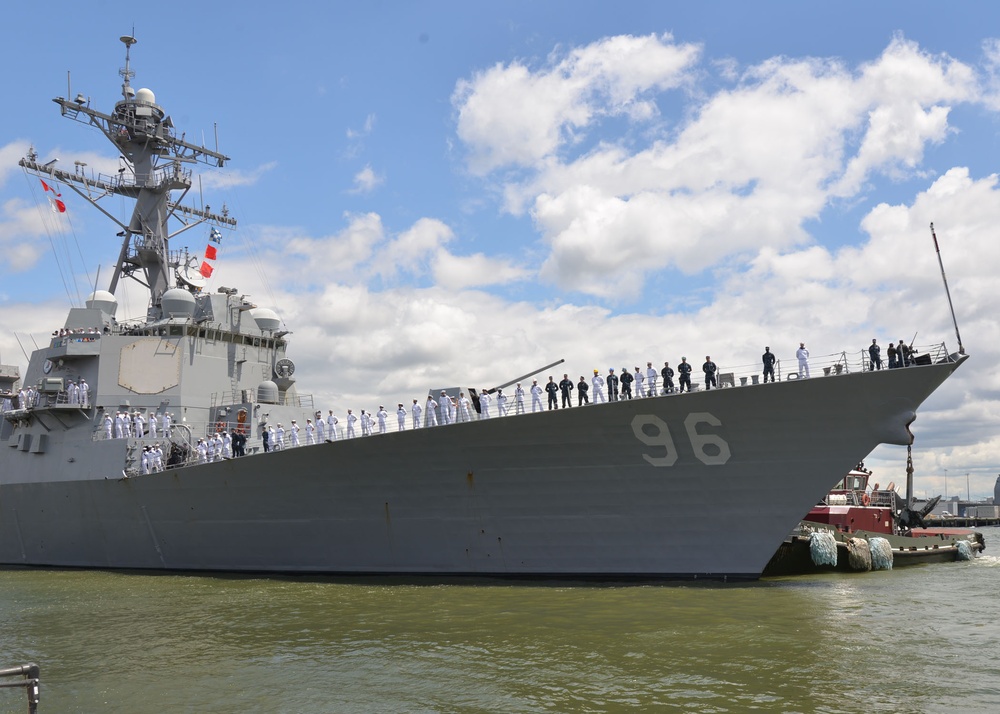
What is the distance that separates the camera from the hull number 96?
41.4ft

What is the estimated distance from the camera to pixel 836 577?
1673cm

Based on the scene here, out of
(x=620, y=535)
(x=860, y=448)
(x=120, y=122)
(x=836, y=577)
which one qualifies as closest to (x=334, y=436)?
(x=620, y=535)

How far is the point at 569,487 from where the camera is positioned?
13.3m

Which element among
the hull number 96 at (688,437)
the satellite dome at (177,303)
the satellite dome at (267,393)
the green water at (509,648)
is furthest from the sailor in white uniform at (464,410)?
the satellite dome at (177,303)

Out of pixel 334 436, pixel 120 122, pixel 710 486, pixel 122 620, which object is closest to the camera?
pixel 122 620

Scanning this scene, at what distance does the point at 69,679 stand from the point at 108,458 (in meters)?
10.3

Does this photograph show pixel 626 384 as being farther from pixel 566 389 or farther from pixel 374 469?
pixel 374 469

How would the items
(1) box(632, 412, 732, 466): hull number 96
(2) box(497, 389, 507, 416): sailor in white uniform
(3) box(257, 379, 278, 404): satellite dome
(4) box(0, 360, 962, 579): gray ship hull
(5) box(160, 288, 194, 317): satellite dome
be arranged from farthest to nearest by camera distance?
1. (5) box(160, 288, 194, 317): satellite dome
2. (3) box(257, 379, 278, 404): satellite dome
3. (2) box(497, 389, 507, 416): sailor in white uniform
4. (1) box(632, 412, 732, 466): hull number 96
5. (4) box(0, 360, 962, 579): gray ship hull

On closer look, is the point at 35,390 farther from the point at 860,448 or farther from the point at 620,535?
the point at 860,448

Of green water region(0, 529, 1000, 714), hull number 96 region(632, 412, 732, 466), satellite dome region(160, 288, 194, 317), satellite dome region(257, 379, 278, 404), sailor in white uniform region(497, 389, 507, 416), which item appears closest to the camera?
green water region(0, 529, 1000, 714)

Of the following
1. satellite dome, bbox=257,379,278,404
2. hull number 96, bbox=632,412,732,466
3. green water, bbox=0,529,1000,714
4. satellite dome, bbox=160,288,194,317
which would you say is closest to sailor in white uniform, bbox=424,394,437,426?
green water, bbox=0,529,1000,714

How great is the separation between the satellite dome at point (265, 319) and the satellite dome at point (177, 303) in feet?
5.48

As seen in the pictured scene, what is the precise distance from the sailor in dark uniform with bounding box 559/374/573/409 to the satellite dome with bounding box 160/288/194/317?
10666 millimetres

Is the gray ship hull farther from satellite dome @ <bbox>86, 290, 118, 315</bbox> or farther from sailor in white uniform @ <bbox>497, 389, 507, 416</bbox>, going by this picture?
satellite dome @ <bbox>86, 290, 118, 315</bbox>
